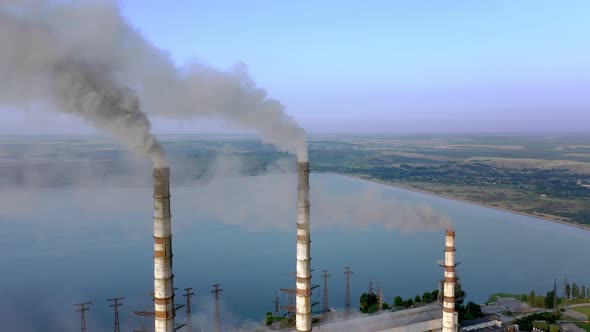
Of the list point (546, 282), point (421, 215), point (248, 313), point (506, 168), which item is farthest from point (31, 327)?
point (506, 168)

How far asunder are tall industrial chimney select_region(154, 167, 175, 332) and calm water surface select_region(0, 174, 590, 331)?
27.1ft

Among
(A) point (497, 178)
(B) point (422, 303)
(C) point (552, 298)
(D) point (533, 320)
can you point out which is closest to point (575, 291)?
(C) point (552, 298)

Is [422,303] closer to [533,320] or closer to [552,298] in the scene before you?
[533,320]

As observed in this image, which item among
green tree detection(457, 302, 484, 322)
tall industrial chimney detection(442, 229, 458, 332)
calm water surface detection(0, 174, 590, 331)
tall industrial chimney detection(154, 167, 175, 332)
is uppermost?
tall industrial chimney detection(154, 167, 175, 332)

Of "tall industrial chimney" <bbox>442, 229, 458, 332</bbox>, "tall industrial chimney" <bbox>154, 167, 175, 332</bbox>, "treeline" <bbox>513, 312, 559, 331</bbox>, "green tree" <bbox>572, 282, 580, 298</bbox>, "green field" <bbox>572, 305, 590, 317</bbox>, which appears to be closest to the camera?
"tall industrial chimney" <bbox>154, 167, 175, 332</bbox>

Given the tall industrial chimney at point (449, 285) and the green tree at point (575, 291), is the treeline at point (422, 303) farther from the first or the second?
the green tree at point (575, 291)

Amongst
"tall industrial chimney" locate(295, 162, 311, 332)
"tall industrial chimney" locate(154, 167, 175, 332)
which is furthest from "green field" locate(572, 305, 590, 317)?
"tall industrial chimney" locate(154, 167, 175, 332)

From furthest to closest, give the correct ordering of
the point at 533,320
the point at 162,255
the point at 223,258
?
the point at 223,258 < the point at 533,320 < the point at 162,255

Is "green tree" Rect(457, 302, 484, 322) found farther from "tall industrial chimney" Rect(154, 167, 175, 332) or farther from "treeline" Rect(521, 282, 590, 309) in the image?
"tall industrial chimney" Rect(154, 167, 175, 332)

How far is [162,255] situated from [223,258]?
1533cm

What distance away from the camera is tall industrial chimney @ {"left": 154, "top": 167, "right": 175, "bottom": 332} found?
7.91 m

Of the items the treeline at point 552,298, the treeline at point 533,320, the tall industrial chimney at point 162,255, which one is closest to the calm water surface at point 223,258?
the treeline at point 552,298

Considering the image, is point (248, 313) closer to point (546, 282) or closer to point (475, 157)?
point (546, 282)

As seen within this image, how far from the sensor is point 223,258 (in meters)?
22.9
